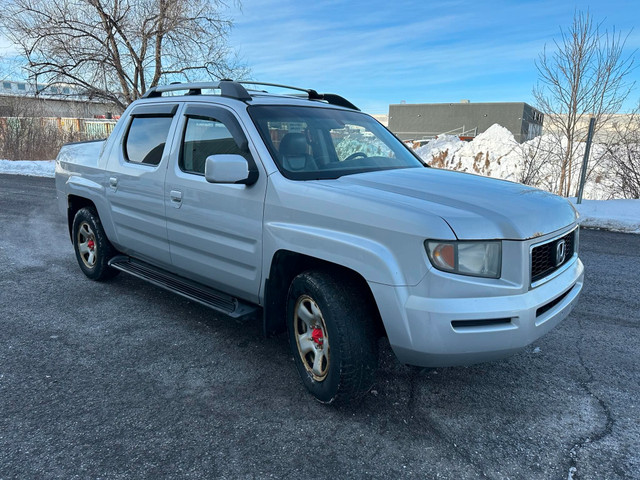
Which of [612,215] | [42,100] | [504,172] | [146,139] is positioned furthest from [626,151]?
[42,100]

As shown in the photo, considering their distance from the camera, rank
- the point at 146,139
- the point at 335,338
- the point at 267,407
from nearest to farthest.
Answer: the point at 335,338, the point at 267,407, the point at 146,139

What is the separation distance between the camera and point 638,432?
9.03ft

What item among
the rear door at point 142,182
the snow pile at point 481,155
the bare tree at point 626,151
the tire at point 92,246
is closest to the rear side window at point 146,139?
the rear door at point 142,182

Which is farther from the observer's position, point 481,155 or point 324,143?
point 481,155

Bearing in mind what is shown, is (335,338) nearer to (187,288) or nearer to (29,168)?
(187,288)

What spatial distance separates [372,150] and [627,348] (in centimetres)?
254

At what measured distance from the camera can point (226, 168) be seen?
10.1 ft

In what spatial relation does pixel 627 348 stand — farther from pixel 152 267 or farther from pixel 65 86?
pixel 65 86

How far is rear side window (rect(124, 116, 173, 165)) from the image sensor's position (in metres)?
4.23

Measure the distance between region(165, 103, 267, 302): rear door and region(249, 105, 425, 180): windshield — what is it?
198 mm

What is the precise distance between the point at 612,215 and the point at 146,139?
8536 mm

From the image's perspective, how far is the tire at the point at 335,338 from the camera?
2723 millimetres

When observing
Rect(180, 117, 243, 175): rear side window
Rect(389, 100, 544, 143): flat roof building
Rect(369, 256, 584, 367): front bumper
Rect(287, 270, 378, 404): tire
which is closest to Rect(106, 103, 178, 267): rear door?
Rect(180, 117, 243, 175): rear side window

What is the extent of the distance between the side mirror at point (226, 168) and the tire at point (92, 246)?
2.50 meters
